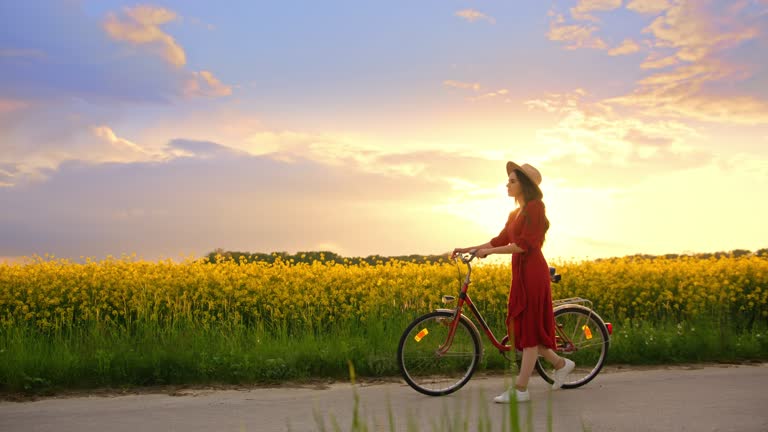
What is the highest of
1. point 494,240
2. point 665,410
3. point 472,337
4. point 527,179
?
point 527,179

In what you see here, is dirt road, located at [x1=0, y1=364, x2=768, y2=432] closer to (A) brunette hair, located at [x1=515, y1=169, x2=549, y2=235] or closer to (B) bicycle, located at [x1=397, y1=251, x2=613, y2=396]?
(B) bicycle, located at [x1=397, y1=251, x2=613, y2=396]

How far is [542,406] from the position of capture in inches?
279

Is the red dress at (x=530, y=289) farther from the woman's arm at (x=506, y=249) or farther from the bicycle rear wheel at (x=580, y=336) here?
the bicycle rear wheel at (x=580, y=336)

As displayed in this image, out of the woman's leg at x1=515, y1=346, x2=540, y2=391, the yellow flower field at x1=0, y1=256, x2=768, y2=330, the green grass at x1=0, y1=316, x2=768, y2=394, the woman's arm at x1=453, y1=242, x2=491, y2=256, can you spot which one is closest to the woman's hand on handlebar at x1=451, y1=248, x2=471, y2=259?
the woman's arm at x1=453, y1=242, x2=491, y2=256

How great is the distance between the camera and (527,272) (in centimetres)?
729

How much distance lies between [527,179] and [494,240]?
80cm

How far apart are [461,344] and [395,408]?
123 cm

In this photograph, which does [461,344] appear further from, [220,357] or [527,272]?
[220,357]

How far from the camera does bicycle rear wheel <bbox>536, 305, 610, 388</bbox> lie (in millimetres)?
8250

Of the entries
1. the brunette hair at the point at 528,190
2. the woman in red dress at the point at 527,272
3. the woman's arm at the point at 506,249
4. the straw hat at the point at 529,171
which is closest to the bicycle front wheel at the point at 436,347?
the woman in red dress at the point at 527,272

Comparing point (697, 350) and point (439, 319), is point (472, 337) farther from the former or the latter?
point (697, 350)

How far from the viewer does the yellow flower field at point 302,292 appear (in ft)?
39.8

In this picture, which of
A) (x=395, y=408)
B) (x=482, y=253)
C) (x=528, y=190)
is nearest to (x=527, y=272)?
(x=482, y=253)

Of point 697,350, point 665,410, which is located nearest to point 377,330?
point 665,410
